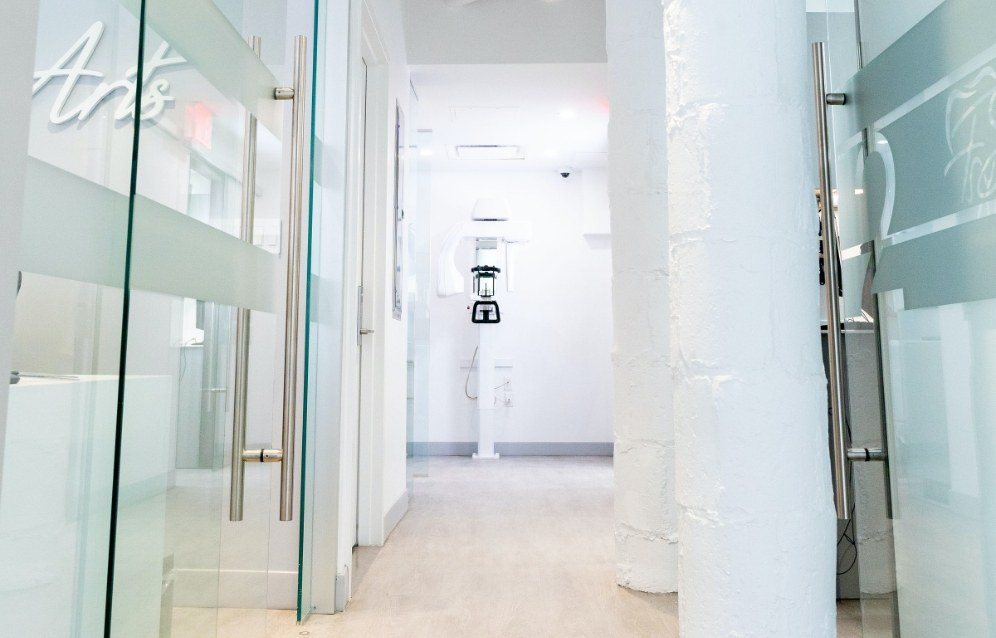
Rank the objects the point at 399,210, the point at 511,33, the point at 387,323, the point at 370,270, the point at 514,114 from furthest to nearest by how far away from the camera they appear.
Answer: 1. the point at 514,114
2. the point at 511,33
3. the point at 399,210
4. the point at 387,323
5. the point at 370,270

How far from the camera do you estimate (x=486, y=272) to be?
17.2 feet

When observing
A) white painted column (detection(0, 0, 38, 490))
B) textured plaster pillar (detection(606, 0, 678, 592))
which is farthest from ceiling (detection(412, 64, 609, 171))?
white painted column (detection(0, 0, 38, 490))

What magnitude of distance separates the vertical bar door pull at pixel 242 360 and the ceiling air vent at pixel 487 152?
4365 mm

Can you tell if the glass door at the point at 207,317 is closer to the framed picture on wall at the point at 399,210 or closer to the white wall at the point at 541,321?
the framed picture on wall at the point at 399,210

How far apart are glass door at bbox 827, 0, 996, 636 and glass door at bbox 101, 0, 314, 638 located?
0.86 metres

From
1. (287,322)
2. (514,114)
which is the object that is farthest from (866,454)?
(514,114)

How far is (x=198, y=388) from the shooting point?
0.76 m

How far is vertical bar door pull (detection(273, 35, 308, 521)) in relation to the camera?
92 centimetres

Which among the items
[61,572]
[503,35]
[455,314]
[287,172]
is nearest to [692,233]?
[287,172]

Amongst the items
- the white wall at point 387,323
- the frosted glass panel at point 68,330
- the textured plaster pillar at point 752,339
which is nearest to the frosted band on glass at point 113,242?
the frosted glass panel at point 68,330

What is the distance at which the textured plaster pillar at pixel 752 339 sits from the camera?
965mm

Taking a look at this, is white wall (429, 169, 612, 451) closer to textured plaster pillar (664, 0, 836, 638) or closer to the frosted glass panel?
textured plaster pillar (664, 0, 836, 638)

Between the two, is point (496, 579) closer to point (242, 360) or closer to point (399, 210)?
point (242, 360)

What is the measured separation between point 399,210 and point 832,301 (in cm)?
251
